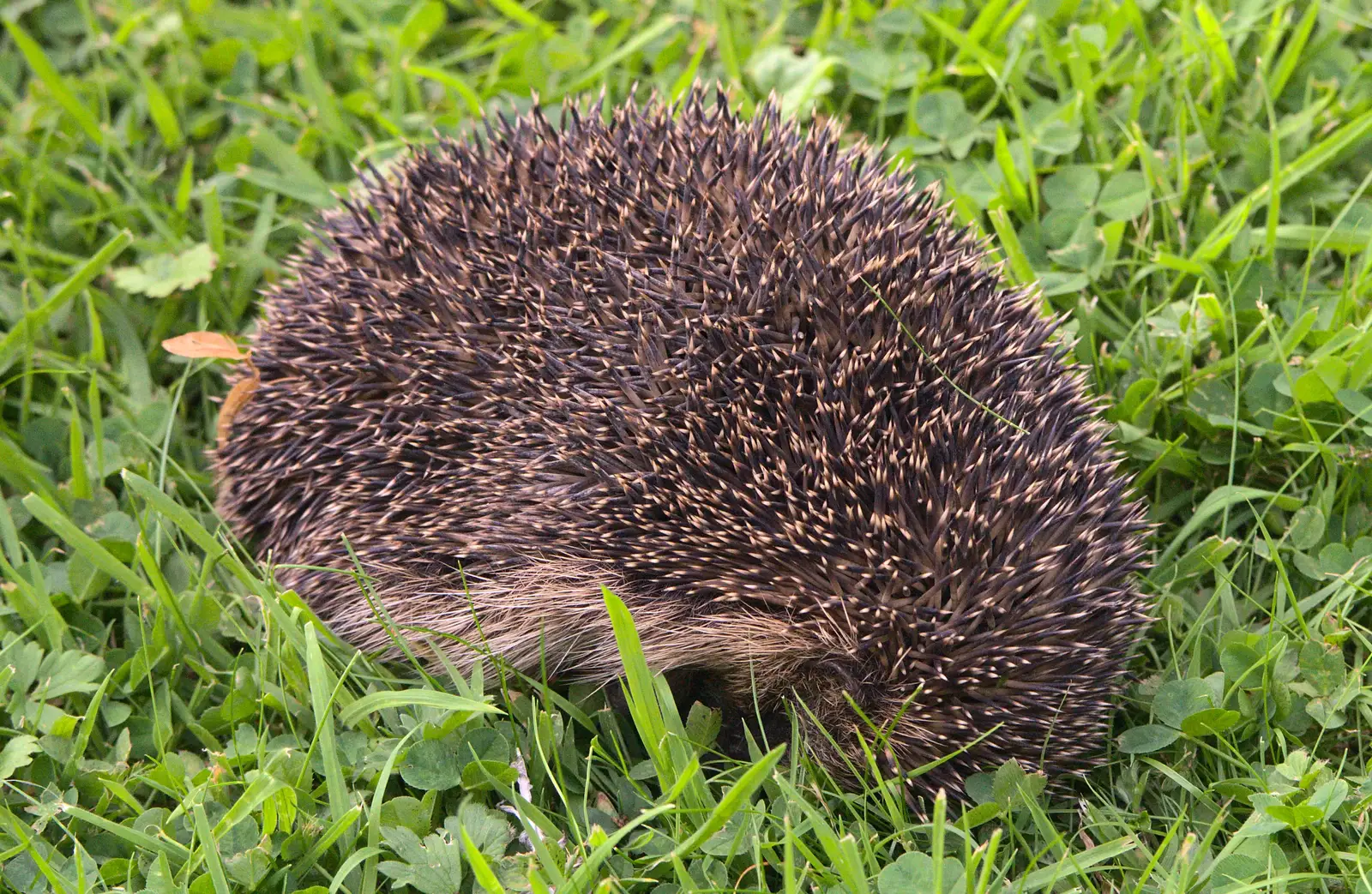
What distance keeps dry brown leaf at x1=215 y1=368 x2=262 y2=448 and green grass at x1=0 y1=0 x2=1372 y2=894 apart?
27cm

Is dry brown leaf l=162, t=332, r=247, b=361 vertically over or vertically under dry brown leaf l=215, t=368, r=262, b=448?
over

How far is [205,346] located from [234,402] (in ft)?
1.26

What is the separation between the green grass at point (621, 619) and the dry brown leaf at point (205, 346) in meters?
0.25

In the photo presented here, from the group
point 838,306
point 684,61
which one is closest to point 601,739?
point 838,306

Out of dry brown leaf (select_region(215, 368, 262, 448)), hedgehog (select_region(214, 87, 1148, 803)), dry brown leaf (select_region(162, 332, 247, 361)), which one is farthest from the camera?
dry brown leaf (select_region(162, 332, 247, 361))

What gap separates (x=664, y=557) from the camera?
3971mm

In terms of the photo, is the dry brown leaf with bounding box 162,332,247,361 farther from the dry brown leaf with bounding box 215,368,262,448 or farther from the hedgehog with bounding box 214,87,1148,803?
the hedgehog with bounding box 214,87,1148,803

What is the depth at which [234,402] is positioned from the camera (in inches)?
196

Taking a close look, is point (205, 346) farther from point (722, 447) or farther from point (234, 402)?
point (722, 447)

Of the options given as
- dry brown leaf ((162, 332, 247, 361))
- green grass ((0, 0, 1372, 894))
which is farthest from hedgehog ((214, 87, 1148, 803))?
dry brown leaf ((162, 332, 247, 361))

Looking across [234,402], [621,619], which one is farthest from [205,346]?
[621,619]

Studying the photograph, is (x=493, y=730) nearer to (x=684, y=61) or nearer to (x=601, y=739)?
(x=601, y=739)

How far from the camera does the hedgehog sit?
381cm

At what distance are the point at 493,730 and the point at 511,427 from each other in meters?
0.98
